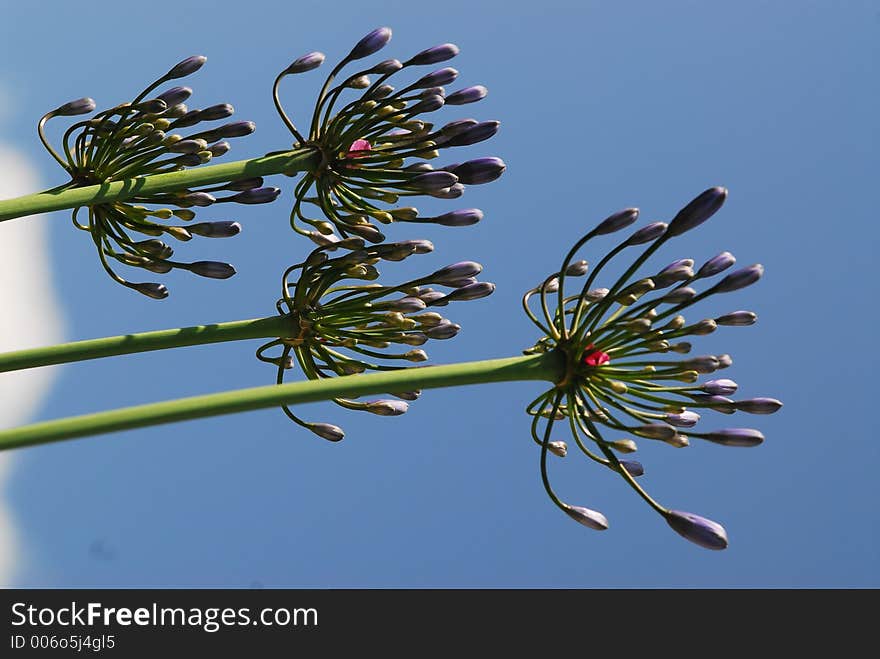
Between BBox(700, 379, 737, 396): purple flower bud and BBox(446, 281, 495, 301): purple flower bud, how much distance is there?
44.3 inches

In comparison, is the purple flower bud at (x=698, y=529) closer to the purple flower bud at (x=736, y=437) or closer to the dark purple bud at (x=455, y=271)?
the purple flower bud at (x=736, y=437)

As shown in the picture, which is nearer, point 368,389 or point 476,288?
point 368,389

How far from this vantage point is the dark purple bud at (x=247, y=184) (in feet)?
19.1

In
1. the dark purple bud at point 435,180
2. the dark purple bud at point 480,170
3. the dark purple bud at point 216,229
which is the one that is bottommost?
the dark purple bud at point 216,229

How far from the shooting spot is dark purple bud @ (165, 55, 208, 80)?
20.0 feet

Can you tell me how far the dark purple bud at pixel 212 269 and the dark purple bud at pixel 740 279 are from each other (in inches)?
105

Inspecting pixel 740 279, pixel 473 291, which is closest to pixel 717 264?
pixel 740 279

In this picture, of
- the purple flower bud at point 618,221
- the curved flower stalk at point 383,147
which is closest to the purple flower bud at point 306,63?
the curved flower stalk at point 383,147

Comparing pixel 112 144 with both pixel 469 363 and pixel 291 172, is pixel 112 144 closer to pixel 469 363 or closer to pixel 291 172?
pixel 291 172

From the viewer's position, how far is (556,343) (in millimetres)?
4531

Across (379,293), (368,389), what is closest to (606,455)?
(368,389)

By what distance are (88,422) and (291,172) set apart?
291 centimetres

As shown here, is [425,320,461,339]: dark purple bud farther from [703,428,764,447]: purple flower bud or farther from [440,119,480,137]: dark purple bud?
[703,428,764,447]: purple flower bud

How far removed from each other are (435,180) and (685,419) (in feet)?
5.75
